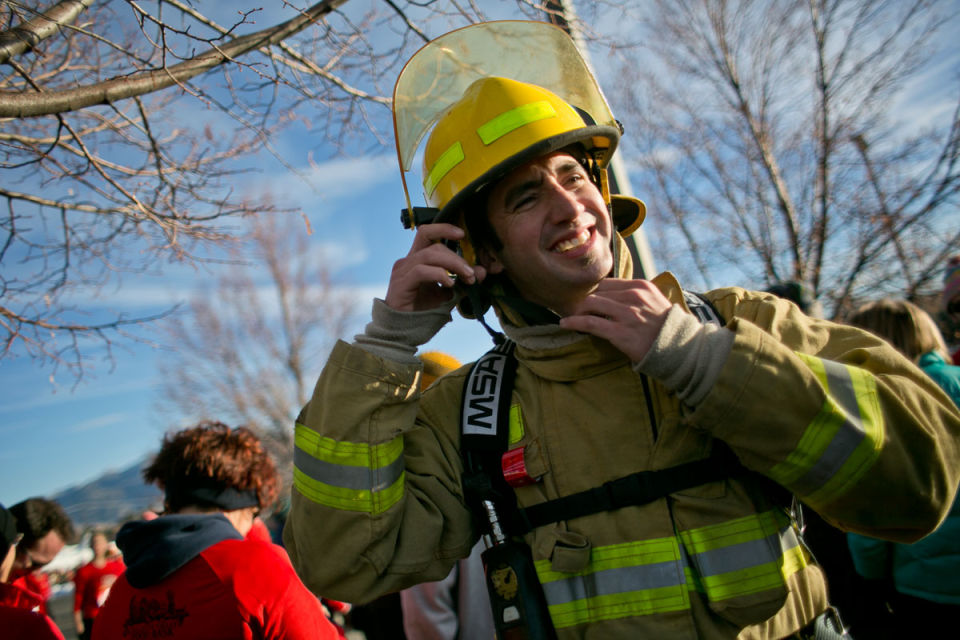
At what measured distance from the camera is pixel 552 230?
1773 mm

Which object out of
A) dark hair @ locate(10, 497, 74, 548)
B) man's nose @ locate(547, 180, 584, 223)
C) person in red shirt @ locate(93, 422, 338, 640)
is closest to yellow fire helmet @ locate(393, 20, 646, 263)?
man's nose @ locate(547, 180, 584, 223)

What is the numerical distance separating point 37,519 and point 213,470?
2.60m

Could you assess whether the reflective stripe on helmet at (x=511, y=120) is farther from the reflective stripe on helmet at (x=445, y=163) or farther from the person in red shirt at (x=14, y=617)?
the person in red shirt at (x=14, y=617)

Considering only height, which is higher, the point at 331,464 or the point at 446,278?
the point at 446,278

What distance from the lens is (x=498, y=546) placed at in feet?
5.15

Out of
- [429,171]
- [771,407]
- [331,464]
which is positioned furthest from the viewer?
[429,171]

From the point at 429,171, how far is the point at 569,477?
45.2 inches

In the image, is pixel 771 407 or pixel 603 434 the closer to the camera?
pixel 771 407

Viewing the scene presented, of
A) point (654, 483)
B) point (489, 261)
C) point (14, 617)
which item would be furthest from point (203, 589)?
point (654, 483)

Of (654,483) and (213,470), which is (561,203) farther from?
(213,470)

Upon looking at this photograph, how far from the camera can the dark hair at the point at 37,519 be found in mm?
4105

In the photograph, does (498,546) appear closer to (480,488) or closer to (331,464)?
(480,488)

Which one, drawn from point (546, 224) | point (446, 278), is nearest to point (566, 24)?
point (546, 224)

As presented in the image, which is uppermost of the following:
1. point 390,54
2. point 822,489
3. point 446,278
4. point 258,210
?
point 390,54
